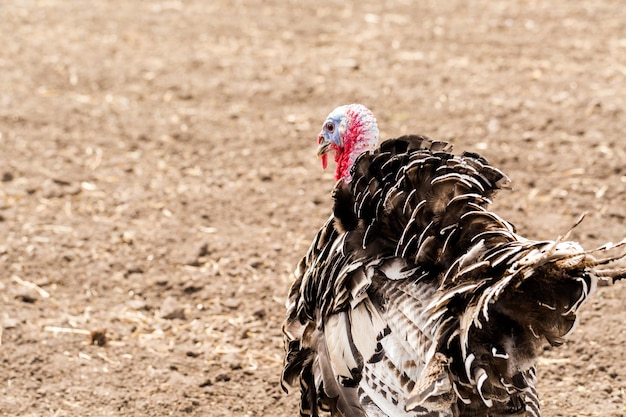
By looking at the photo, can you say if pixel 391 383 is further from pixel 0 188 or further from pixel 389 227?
pixel 0 188

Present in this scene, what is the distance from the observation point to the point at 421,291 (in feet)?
13.3

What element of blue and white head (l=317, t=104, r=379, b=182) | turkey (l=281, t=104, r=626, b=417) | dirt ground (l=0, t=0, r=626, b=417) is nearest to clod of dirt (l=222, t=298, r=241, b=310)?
dirt ground (l=0, t=0, r=626, b=417)

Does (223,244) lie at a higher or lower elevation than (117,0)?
lower

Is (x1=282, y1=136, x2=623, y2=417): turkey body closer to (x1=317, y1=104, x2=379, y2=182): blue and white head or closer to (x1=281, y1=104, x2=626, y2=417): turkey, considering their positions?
(x1=281, y1=104, x2=626, y2=417): turkey

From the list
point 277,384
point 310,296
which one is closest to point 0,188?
point 277,384

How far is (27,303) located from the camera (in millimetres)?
6188

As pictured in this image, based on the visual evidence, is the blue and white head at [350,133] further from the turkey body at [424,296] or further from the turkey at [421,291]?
the turkey body at [424,296]

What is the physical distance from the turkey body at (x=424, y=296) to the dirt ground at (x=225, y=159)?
1.08 metres

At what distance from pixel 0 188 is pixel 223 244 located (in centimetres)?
207

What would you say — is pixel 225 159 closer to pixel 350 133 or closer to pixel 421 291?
pixel 350 133

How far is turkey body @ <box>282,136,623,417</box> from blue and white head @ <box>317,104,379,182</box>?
0.25 m

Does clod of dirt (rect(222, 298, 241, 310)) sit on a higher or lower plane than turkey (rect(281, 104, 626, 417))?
lower

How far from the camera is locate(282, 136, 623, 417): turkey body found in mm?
3578

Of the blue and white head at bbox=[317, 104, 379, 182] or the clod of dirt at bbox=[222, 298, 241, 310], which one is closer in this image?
the blue and white head at bbox=[317, 104, 379, 182]
